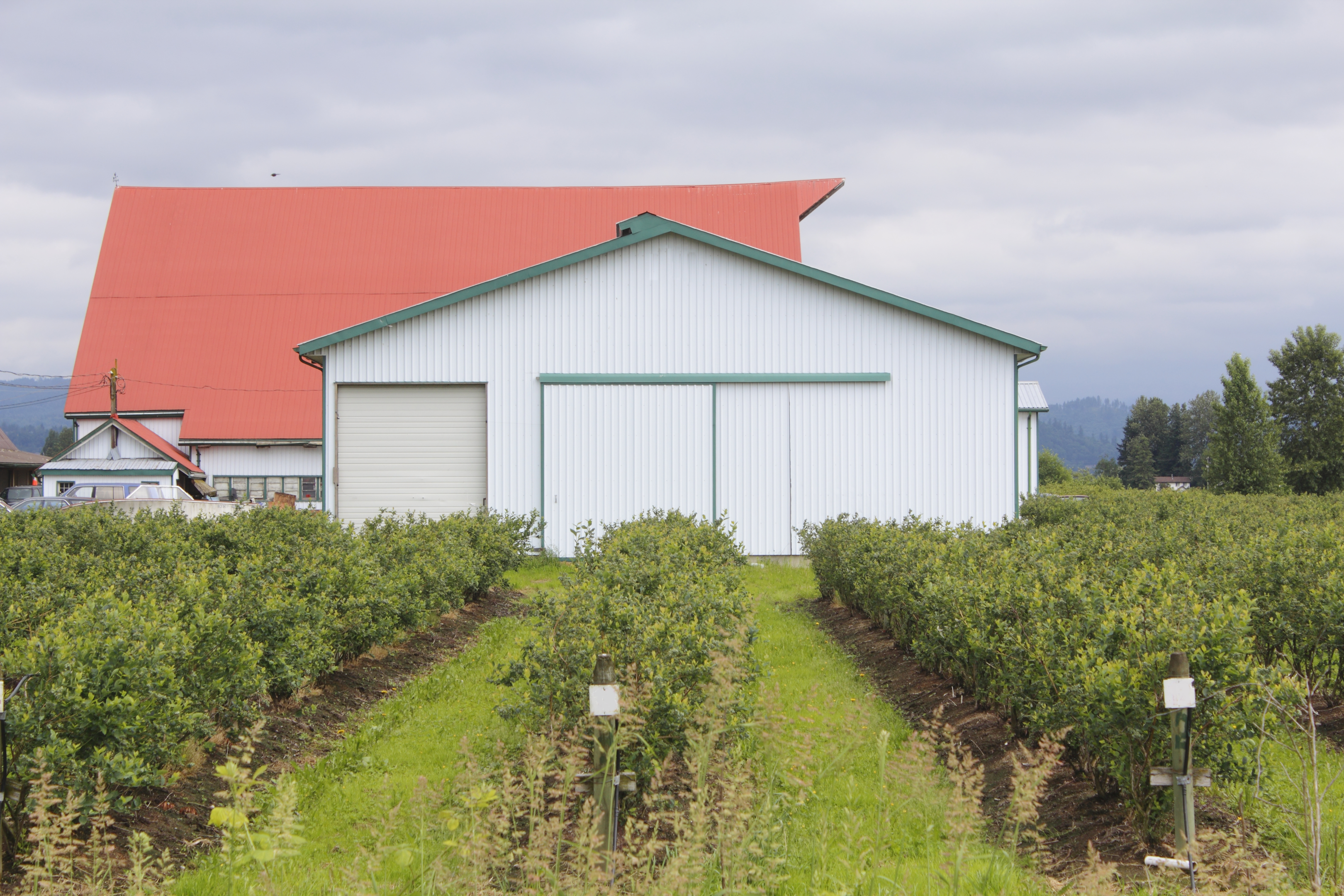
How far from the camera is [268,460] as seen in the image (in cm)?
3516

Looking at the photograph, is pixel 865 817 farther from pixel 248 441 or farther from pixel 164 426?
pixel 164 426

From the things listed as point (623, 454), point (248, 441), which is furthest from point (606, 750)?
point (248, 441)

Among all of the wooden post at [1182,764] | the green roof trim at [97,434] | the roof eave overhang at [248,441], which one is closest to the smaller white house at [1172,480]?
the roof eave overhang at [248,441]

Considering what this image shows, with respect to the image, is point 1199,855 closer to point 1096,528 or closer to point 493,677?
point 493,677

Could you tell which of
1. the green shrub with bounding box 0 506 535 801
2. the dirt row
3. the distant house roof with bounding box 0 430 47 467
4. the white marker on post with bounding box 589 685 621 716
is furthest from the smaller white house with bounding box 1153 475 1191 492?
the white marker on post with bounding box 589 685 621 716

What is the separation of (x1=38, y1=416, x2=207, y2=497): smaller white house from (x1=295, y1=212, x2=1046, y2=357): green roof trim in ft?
61.9

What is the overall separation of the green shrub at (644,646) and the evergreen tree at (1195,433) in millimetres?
103482

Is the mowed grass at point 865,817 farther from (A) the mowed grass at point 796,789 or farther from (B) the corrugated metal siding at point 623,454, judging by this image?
(B) the corrugated metal siding at point 623,454

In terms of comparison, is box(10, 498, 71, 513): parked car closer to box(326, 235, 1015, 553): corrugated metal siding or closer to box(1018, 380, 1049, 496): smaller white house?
box(326, 235, 1015, 553): corrugated metal siding

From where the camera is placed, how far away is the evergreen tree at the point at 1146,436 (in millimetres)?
100000

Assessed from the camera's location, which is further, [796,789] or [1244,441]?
[1244,441]

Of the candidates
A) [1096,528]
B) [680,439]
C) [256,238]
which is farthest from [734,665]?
[256,238]

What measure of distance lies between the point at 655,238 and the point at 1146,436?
334 ft

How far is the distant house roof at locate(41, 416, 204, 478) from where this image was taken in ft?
113
